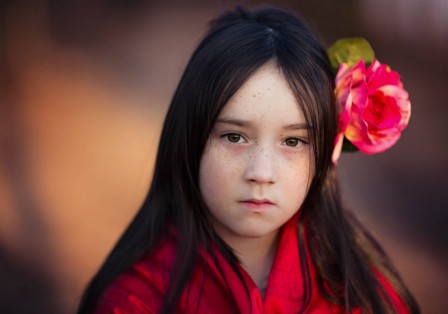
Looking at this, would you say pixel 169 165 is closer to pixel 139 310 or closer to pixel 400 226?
pixel 139 310

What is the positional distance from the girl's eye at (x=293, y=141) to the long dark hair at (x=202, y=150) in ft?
0.11

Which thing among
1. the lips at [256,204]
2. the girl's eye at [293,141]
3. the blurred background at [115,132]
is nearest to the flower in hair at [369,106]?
the girl's eye at [293,141]

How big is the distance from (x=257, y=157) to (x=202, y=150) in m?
0.13

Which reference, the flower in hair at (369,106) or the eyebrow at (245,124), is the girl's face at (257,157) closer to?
the eyebrow at (245,124)

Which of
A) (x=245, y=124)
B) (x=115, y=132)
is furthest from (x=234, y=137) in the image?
(x=115, y=132)

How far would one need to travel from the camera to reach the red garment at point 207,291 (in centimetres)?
133

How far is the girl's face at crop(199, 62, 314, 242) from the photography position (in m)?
1.25

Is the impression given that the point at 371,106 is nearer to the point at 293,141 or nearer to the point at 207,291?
the point at 293,141

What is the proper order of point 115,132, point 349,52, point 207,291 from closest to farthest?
1. point 207,291
2. point 349,52
3. point 115,132

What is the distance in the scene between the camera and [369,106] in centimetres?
141

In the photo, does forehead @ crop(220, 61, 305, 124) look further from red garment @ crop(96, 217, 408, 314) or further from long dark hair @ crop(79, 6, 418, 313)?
red garment @ crop(96, 217, 408, 314)

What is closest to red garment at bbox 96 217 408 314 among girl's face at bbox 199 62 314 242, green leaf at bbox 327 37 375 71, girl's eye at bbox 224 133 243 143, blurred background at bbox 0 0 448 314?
girl's face at bbox 199 62 314 242

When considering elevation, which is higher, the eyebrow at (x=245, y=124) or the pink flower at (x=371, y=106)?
the pink flower at (x=371, y=106)

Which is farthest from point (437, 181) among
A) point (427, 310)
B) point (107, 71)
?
point (107, 71)
